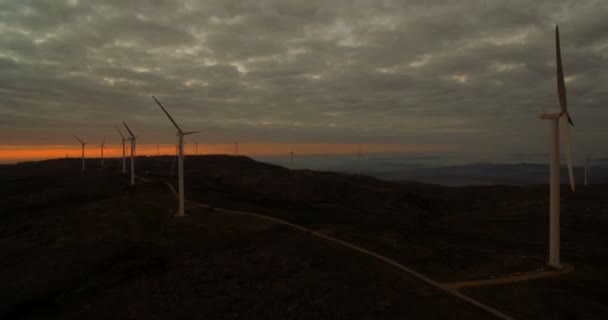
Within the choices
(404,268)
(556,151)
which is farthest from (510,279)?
(556,151)

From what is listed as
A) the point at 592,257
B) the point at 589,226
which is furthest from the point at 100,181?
the point at 589,226

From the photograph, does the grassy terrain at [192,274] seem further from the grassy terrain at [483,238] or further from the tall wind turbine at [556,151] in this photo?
the tall wind turbine at [556,151]

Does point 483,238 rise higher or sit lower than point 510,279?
lower

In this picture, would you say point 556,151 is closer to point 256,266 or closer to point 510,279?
point 510,279

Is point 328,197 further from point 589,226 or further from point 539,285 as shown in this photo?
point 539,285

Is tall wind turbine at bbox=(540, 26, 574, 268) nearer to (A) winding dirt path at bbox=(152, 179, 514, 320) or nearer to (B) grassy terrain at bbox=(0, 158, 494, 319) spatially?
(A) winding dirt path at bbox=(152, 179, 514, 320)

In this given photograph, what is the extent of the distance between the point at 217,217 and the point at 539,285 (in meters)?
54.8

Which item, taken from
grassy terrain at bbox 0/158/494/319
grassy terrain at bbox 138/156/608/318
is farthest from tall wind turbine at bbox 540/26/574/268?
grassy terrain at bbox 0/158/494/319

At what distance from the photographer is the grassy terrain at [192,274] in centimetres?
3356

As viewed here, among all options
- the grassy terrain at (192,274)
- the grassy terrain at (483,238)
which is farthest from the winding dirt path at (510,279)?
the grassy terrain at (192,274)

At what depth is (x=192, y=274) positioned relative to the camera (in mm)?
43344

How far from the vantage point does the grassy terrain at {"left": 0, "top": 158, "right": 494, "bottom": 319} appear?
3356 cm

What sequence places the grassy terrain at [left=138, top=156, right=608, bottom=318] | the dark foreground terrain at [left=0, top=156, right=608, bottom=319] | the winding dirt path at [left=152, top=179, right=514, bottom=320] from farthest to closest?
the grassy terrain at [left=138, top=156, right=608, bottom=318] < the dark foreground terrain at [left=0, top=156, right=608, bottom=319] < the winding dirt path at [left=152, top=179, right=514, bottom=320]

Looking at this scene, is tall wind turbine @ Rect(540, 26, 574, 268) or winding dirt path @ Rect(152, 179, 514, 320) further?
tall wind turbine @ Rect(540, 26, 574, 268)
